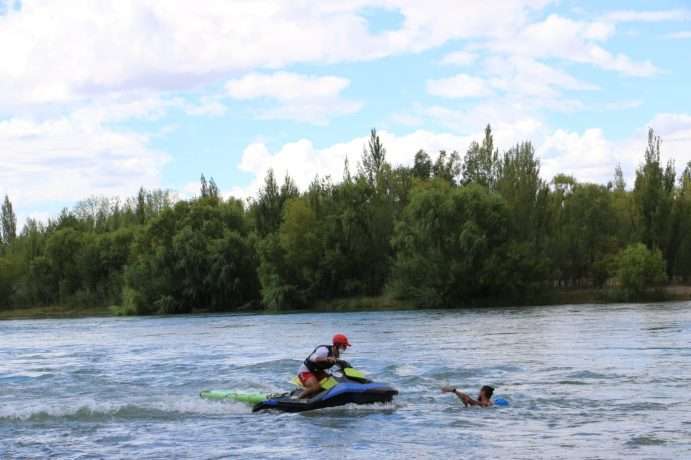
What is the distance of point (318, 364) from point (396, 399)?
299 cm

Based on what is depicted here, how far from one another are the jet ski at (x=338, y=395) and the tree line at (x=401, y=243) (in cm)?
5276

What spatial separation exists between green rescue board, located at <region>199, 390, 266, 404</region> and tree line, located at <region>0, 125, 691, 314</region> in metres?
51.8

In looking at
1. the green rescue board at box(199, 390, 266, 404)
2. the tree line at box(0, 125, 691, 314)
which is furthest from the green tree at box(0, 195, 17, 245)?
the green rescue board at box(199, 390, 266, 404)

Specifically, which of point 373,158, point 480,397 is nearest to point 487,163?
point 373,158

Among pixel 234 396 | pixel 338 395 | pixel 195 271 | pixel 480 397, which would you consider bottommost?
pixel 480 397

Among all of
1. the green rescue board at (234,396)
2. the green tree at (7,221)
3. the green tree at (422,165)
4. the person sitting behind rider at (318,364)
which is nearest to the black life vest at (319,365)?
the person sitting behind rider at (318,364)

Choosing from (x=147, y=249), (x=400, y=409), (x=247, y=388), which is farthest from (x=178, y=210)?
(x=400, y=409)

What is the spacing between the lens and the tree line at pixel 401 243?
251 ft

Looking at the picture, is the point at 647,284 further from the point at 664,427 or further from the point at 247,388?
the point at 664,427

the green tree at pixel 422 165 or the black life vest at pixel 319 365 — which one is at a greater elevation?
the green tree at pixel 422 165

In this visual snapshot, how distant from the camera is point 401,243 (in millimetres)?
80875

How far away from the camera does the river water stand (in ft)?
61.5

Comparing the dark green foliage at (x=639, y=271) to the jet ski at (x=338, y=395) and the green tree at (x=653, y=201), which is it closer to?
the green tree at (x=653, y=201)

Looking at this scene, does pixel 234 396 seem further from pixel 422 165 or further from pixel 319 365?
pixel 422 165
